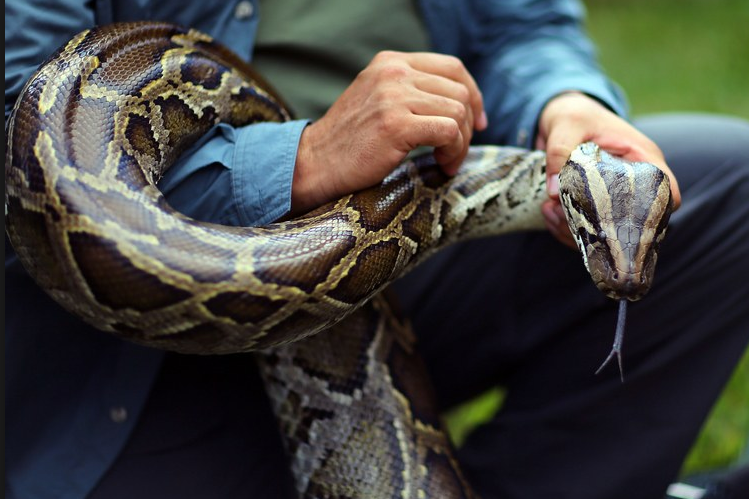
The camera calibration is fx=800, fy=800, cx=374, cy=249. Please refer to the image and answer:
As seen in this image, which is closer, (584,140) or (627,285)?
(627,285)

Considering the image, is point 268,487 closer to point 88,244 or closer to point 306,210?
point 306,210

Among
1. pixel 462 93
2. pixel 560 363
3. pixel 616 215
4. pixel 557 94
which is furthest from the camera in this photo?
pixel 560 363

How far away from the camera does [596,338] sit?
2.61 m

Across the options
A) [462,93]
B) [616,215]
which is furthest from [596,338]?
[462,93]

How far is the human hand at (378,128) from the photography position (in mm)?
2010

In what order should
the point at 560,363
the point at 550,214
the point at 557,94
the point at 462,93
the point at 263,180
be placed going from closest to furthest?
the point at 263,180 → the point at 462,93 → the point at 550,214 → the point at 557,94 → the point at 560,363

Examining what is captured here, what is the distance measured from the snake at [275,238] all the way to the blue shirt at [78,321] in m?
0.08

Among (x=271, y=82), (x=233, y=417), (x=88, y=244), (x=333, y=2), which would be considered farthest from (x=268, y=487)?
(x=333, y=2)

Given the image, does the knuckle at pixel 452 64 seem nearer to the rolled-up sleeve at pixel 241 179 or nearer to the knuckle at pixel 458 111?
the knuckle at pixel 458 111

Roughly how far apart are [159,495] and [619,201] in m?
1.48

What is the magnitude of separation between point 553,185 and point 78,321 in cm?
137

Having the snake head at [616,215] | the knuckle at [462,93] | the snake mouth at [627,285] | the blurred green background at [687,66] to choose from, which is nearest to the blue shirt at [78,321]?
the knuckle at [462,93]

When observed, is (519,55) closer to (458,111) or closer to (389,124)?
(458,111)

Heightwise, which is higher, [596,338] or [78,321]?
[78,321]
